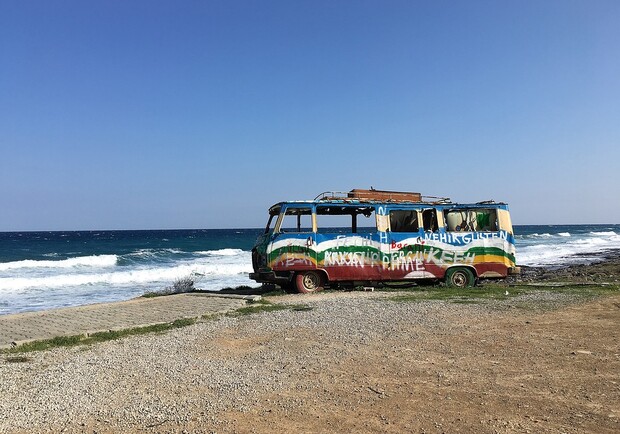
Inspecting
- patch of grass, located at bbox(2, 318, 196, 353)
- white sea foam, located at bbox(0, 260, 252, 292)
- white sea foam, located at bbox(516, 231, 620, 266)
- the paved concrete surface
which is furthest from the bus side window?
white sea foam, located at bbox(516, 231, 620, 266)

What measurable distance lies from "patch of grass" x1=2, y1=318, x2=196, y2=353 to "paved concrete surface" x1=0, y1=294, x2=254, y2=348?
203 millimetres

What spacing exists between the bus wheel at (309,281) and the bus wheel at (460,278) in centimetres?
404

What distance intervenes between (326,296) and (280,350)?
6.19 meters

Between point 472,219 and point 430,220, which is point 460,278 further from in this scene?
point 430,220

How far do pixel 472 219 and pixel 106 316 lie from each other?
11.1 metres

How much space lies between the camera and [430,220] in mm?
15828

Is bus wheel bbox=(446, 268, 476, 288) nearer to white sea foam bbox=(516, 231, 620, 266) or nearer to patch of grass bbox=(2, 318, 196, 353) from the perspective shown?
patch of grass bbox=(2, 318, 196, 353)

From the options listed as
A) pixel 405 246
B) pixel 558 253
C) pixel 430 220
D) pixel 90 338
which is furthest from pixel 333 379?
pixel 558 253

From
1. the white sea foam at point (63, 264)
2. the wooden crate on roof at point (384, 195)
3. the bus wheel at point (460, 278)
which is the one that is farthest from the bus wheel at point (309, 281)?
the white sea foam at point (63, 264)

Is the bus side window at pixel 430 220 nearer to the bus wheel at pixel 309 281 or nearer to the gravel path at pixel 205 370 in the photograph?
the bus wheel at pixel 309 281

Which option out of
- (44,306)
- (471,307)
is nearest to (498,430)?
(471,307)

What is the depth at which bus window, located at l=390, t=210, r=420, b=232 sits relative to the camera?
15.5 metres

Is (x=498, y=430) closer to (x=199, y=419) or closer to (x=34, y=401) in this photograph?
(x=199, y=419)

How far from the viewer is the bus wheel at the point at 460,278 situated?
15.7 meters
